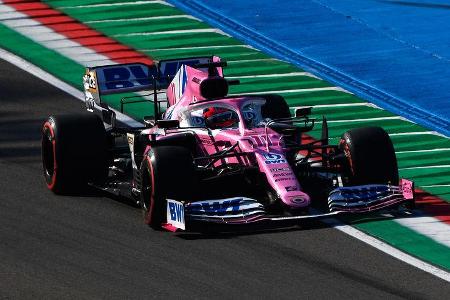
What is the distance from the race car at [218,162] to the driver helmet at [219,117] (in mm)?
11

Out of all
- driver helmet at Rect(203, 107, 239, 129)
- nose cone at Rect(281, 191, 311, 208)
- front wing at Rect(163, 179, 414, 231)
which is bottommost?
front wing at Rect(163, 179, 414, 231)

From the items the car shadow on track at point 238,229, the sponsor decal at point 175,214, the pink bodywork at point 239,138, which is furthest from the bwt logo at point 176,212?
the pink bodywork at point 239,138

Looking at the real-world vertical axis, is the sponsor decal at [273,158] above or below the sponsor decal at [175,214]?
above

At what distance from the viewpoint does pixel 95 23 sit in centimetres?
2458

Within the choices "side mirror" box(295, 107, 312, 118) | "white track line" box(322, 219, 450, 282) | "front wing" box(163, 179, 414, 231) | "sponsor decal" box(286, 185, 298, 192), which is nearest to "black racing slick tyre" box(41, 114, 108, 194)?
"front wing" box(163, 179, 414, 231)

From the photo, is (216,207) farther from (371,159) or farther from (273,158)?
(371,159)

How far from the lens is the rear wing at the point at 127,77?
58.5ft

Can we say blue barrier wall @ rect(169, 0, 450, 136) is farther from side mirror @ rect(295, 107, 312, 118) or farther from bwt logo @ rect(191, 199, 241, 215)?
bwt logo @ rect(191, 199, 241, 215)

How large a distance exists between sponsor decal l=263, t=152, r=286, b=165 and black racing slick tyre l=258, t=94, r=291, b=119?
1674 mm

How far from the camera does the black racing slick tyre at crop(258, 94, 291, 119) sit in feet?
56.7

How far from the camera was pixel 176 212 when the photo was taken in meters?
14.9

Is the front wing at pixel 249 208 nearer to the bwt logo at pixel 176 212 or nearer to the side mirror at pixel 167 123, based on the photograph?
the bwt logo at pixel 176 212

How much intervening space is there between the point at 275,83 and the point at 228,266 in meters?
8.19

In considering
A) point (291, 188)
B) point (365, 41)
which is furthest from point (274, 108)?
point (365, 41)
